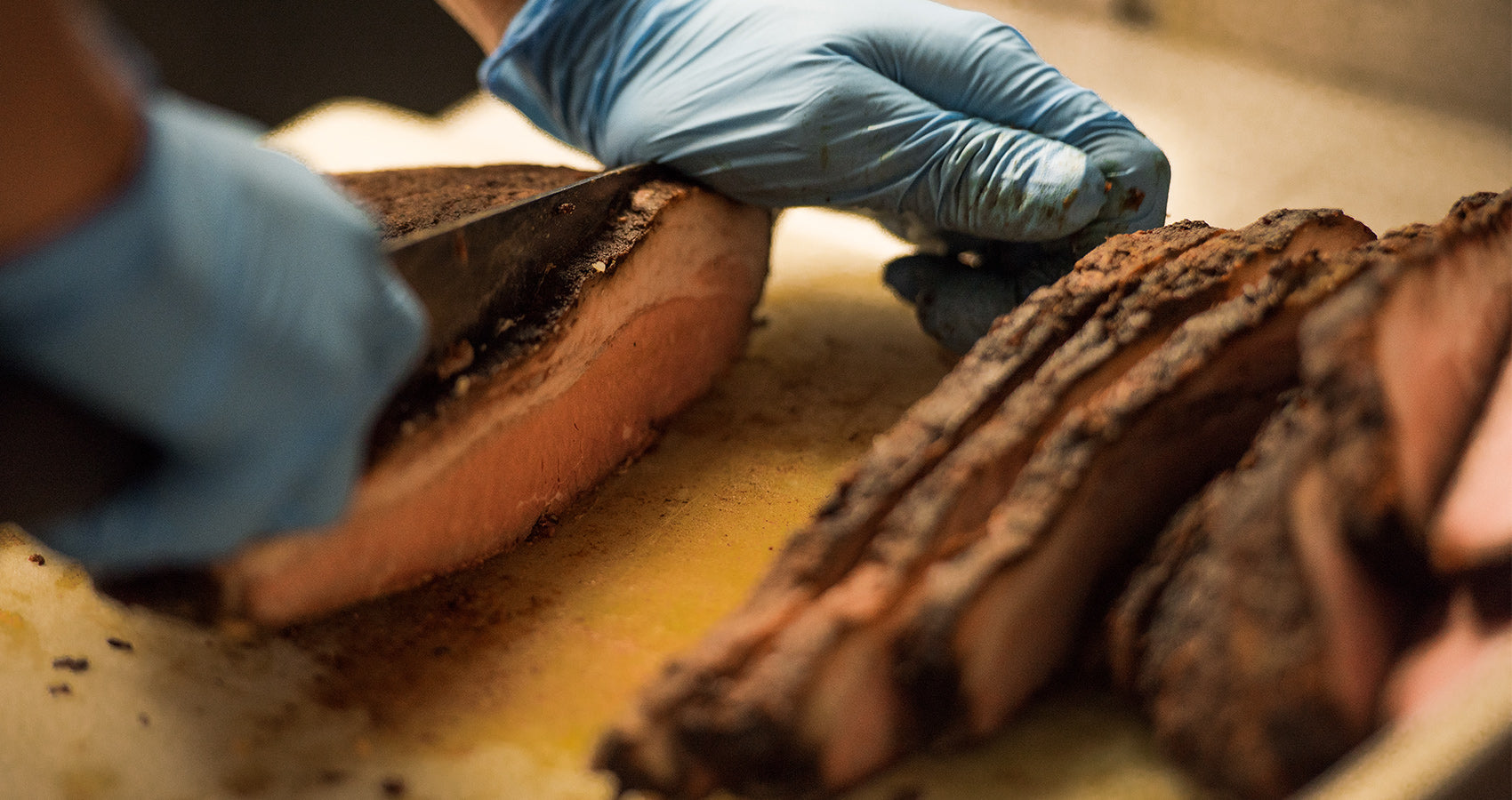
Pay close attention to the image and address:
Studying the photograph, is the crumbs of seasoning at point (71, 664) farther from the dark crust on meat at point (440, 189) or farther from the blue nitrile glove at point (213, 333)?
the dark crust on meat at point (440, 189)

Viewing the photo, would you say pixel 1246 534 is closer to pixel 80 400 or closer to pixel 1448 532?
pixel 1448 532

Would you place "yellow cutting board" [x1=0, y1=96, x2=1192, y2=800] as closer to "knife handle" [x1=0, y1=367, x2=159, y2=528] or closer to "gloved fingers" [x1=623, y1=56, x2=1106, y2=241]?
"knife handle" [x1=0, y1=367, x2=159, y2=528]

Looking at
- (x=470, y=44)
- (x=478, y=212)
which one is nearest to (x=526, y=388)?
(x=478, y=212)

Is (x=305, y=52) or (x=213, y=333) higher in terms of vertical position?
(x=305, y=52)

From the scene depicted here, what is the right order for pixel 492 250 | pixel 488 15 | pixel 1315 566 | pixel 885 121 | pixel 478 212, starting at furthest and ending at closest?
pixel 488 15 < pixel 885 121 < pixel 478 212 < pixel 492 250 < pixel 1315 566

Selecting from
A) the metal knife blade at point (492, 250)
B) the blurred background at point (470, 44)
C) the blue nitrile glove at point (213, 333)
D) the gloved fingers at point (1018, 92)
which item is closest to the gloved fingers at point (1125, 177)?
the gloved fingers at point (1018, 92)

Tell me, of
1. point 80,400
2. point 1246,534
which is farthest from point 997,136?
point 80,400

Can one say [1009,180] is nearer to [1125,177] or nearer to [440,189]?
[1125,177]
